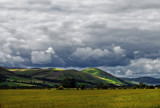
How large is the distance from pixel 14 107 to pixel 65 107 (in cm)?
1135

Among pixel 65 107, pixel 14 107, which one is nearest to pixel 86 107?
pixel 65 107

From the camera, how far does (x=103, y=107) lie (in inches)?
1631

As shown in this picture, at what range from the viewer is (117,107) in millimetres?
41156

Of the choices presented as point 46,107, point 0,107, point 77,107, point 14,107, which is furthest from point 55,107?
point 0,107

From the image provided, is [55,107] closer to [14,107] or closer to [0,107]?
[14,107]

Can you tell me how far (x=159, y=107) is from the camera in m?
39.6

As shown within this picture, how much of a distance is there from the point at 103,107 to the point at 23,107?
56.3 ft

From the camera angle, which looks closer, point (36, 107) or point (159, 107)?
point (159, 107)

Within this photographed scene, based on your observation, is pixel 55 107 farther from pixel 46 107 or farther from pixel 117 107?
pixel 117 107

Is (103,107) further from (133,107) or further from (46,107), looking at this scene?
(46,107)

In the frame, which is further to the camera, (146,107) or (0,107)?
(0,107)

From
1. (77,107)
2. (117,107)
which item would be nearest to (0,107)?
(77,107)

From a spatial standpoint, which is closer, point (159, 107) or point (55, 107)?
point (159, 107)

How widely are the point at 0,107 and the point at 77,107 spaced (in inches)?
658
